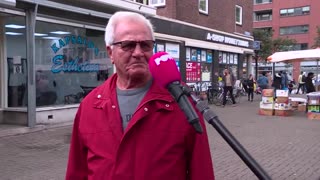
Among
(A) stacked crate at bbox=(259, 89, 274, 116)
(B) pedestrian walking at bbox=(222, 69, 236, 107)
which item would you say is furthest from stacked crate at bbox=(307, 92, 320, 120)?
(B) pedestrian walking at bbox=(222, 69, 236, 107)

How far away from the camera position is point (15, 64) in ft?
37.0

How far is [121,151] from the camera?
195cm

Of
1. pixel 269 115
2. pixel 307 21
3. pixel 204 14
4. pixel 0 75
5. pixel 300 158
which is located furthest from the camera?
pixel 307 21

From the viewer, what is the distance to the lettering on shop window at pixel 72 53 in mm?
12086

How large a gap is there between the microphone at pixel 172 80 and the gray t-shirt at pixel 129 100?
16 cm

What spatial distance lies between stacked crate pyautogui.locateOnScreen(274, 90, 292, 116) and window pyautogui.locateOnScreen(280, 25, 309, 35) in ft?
178

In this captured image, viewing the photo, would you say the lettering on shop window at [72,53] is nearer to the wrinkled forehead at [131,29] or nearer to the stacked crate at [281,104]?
the stacked crate at [281,104]

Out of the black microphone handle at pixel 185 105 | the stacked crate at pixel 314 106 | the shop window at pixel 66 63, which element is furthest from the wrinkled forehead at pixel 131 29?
the stacked crate at pixel 314 106

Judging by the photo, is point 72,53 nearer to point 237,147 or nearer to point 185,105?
point 185,105

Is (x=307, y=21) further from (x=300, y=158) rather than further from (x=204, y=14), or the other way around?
(x=300, y=158)

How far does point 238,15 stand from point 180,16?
27.9 ft

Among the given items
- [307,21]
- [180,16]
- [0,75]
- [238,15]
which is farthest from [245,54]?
[307,21]

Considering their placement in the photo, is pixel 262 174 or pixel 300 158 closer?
pixel 262 174

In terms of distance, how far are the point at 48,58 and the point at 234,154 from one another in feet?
23.2
